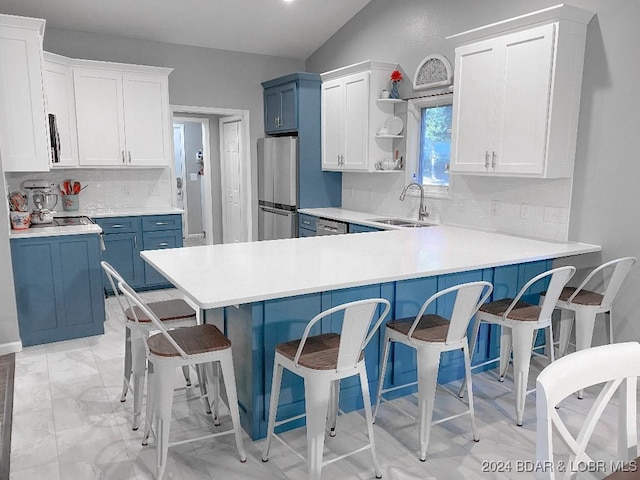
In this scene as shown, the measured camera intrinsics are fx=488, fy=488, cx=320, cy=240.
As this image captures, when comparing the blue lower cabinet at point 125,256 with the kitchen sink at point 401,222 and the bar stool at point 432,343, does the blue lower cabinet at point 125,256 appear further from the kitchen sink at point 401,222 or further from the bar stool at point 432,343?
the bar stool at point 432,343

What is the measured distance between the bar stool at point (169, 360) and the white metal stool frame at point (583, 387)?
1.43 m

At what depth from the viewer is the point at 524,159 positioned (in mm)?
3564

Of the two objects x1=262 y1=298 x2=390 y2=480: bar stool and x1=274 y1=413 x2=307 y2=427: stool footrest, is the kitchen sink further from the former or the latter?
x1=262 y1=298 x2=390 y2=480: bar stool

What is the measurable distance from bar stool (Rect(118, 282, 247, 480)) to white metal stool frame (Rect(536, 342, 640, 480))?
1.43 m

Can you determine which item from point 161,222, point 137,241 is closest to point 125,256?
point 137,241

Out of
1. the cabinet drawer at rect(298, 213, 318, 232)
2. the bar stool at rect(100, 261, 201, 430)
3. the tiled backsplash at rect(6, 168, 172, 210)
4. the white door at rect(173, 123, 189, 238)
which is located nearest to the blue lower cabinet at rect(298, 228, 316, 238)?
the cabinet drawer at rect(298, 213, 318, 232)

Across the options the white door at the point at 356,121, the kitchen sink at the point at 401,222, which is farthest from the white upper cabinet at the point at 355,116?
the kitchen sink at the point at 401,222

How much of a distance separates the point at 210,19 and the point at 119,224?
2.44 meters

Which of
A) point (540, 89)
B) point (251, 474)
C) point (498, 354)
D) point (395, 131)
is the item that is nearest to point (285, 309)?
point (251, 474)

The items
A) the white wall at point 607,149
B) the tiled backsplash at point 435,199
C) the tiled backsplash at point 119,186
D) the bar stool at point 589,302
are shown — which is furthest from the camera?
the tiled backsplash at point 119,186

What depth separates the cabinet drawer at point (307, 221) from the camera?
558 cm

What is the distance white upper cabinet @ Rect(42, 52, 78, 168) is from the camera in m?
4.69

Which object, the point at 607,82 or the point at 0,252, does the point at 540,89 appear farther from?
the point at 0,252

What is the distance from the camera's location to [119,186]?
569 centimetres
